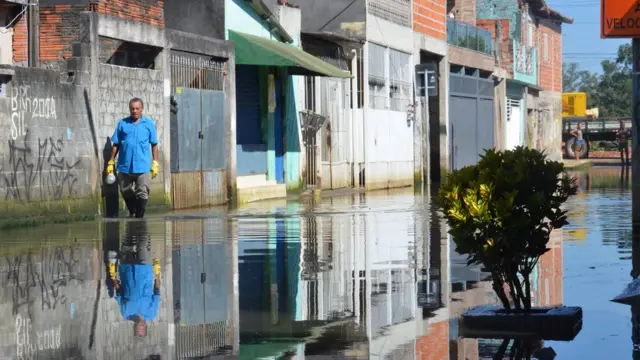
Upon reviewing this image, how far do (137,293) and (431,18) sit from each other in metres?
33.9

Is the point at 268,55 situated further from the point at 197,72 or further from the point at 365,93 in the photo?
the point at 365,93

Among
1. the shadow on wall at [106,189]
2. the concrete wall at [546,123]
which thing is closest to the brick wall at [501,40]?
the concrete wall at [546,123]

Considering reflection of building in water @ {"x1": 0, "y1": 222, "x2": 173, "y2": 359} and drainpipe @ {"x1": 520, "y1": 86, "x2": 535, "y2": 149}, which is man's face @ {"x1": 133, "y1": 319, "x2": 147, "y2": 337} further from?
drainpipe @ {"x1": 520, "y1": 86, "x2": 535, "y2": 149}

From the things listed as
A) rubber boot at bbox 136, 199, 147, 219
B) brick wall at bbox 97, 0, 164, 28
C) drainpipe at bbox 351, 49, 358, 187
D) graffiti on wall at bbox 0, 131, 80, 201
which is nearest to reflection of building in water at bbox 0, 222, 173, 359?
graffiti on wall at bbox 0, 131, 80, 201

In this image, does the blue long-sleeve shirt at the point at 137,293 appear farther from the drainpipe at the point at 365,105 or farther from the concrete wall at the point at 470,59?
the concrete wall at the point at 470,59

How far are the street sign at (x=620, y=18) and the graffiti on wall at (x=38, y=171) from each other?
7.71 m

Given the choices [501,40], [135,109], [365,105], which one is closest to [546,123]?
[501,40]

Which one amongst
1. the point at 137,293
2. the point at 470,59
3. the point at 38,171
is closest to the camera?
the point at 137,293

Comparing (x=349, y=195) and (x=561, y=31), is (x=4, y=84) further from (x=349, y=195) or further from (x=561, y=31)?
(x=561, y=31)

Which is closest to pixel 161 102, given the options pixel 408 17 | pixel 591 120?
pixel 408 17

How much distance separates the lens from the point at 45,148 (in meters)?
19.7

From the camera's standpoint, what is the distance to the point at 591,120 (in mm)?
75812

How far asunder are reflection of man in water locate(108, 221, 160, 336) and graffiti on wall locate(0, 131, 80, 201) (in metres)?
2.84

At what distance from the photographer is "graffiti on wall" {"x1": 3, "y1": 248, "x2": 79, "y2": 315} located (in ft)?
33.9
